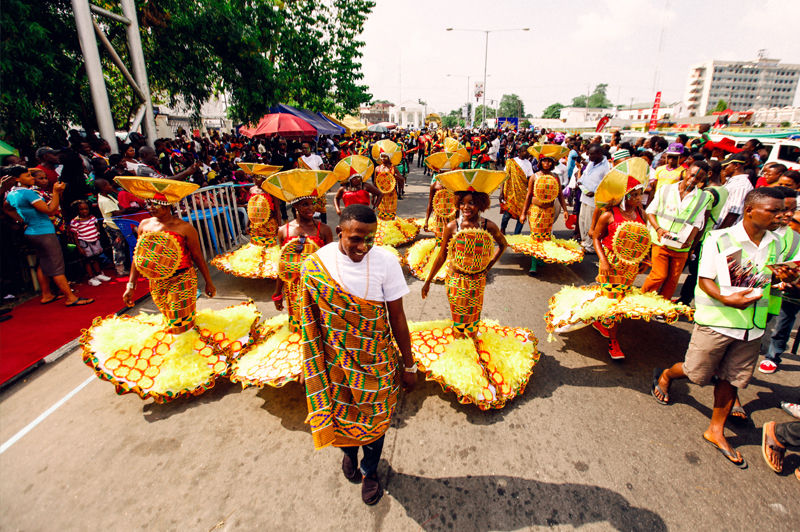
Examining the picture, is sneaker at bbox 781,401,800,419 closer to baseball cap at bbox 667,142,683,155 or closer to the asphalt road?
the asphalt road

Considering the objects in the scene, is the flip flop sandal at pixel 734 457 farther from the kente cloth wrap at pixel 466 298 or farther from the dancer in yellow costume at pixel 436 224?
the dancer in yellow costume at pixel 436 224

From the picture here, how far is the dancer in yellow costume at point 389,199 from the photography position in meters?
8.17

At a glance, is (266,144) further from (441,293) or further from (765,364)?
(765,364)

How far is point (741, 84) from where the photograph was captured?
12162 centimetres

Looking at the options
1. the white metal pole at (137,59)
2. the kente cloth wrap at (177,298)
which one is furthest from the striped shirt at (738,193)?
the white metal pole at (137,59)

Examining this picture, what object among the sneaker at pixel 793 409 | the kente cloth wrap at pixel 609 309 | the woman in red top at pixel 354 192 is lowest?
the sneaker at pixel 793 409

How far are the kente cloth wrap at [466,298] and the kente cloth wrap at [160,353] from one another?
2.25 m

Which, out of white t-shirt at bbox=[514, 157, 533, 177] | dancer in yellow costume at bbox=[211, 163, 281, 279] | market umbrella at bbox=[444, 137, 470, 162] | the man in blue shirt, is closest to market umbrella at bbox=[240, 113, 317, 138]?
market umbrella at bbox=[444, 137, 470, 162]

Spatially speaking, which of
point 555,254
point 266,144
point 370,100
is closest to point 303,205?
point 555,254

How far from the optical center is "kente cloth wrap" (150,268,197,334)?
140 inches

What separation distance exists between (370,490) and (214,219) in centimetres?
644

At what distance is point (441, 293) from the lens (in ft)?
19.5

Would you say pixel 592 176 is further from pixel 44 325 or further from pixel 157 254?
pixel 44 325

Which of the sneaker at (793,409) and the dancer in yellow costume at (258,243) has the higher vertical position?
the dancer in yellow costume at (258,243)
